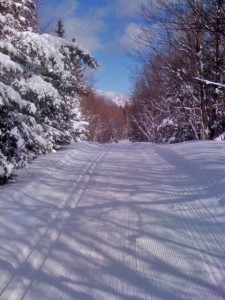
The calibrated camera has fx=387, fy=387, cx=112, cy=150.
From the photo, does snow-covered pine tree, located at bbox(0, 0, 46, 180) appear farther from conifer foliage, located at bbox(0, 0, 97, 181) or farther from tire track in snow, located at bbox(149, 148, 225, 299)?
tire track in snow, located at bbox(149, 148, 225, 299)

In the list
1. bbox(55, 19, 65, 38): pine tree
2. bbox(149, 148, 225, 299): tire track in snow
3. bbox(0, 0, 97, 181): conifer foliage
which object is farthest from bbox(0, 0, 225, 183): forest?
bbox(55, 19, 65, 38): pine tree

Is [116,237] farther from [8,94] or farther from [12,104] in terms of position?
[12,104]

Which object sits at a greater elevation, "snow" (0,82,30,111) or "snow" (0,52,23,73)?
"snow" (0,52,23,73)

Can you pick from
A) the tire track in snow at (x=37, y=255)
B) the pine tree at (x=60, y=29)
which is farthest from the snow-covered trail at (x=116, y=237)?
the pine tree at (x=60, y=29)

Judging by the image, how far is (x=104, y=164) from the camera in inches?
425

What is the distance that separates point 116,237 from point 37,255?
1000mm

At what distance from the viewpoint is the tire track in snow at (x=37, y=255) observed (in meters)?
3.34

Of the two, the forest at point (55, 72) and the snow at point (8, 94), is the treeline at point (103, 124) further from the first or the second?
the snow at point (8, 94)

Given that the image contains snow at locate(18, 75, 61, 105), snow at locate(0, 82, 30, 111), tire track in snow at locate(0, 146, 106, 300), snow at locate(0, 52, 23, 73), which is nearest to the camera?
tire track in snow at locate(0, 146, 106, 300)

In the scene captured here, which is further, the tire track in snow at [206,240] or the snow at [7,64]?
the snow at [7,64]

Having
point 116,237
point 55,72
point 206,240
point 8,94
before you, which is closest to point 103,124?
point 55,72

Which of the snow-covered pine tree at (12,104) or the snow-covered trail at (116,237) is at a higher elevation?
the snow-covered pine tree at (12,104)

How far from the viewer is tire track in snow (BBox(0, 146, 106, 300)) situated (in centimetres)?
334

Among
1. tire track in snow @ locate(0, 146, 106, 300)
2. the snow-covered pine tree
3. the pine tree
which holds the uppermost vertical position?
the pine tree
